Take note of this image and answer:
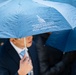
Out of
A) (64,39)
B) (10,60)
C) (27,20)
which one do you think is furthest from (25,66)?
(64,39)

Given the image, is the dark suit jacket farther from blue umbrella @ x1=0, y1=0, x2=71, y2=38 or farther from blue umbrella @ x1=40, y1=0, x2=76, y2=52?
blue umbrella @ x1=0, y1=0, x2=71, y2=38

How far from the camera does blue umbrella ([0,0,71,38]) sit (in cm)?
335

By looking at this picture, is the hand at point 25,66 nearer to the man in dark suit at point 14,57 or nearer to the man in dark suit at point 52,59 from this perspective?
the man in dark suit at point 14,57

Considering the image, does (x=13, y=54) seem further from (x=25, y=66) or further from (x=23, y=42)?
(x=25, y=66)

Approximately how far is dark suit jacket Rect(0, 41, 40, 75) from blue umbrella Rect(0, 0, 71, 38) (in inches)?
25.5

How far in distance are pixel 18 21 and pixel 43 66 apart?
1.14 meters

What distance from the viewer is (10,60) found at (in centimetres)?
401

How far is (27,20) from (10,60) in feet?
2.64

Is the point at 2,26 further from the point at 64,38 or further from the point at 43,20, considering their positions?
the point at 64,38

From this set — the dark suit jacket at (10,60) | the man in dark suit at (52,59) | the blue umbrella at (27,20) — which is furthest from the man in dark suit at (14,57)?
the blue umbrella at (27,20)

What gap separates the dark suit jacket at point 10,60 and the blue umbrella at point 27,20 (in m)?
0.65

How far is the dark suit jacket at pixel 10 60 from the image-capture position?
3916 mm

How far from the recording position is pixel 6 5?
3674mm

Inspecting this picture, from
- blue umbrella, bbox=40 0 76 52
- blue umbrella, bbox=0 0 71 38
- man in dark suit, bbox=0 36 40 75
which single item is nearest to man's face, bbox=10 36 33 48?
man in dark suit, bbox=0 36 40 75
